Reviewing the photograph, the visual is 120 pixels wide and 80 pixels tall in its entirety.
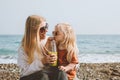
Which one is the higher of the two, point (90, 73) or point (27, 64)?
point (27, 64)

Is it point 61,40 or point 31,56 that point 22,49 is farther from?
point 61,40

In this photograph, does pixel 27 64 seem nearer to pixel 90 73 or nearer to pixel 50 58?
pixel 50 58

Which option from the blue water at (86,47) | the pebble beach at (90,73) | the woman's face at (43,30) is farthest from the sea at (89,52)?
the woman's face at (43,30)

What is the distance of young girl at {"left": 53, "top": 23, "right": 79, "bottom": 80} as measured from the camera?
12.1 ft

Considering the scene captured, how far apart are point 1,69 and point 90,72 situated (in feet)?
7.18

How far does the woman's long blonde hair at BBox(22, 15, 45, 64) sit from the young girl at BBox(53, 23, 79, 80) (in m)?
0.23

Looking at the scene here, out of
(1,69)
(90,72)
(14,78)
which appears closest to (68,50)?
(14,78)

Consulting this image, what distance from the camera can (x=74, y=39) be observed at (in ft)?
12.5

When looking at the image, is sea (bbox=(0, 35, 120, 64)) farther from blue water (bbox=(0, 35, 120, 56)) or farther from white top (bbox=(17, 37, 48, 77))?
white top (bbox=(17, 37, 48, 77))

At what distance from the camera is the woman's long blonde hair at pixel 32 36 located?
3.63 meters

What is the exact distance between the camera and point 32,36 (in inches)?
144

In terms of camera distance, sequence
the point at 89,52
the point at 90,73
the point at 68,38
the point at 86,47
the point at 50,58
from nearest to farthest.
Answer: the point at 50,58
the point at 68,38
the point at 90,73
the point at 89,52
the point at 86,47

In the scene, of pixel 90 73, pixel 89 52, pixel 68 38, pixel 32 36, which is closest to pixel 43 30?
pixel 32 36

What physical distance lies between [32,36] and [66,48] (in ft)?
1.19
